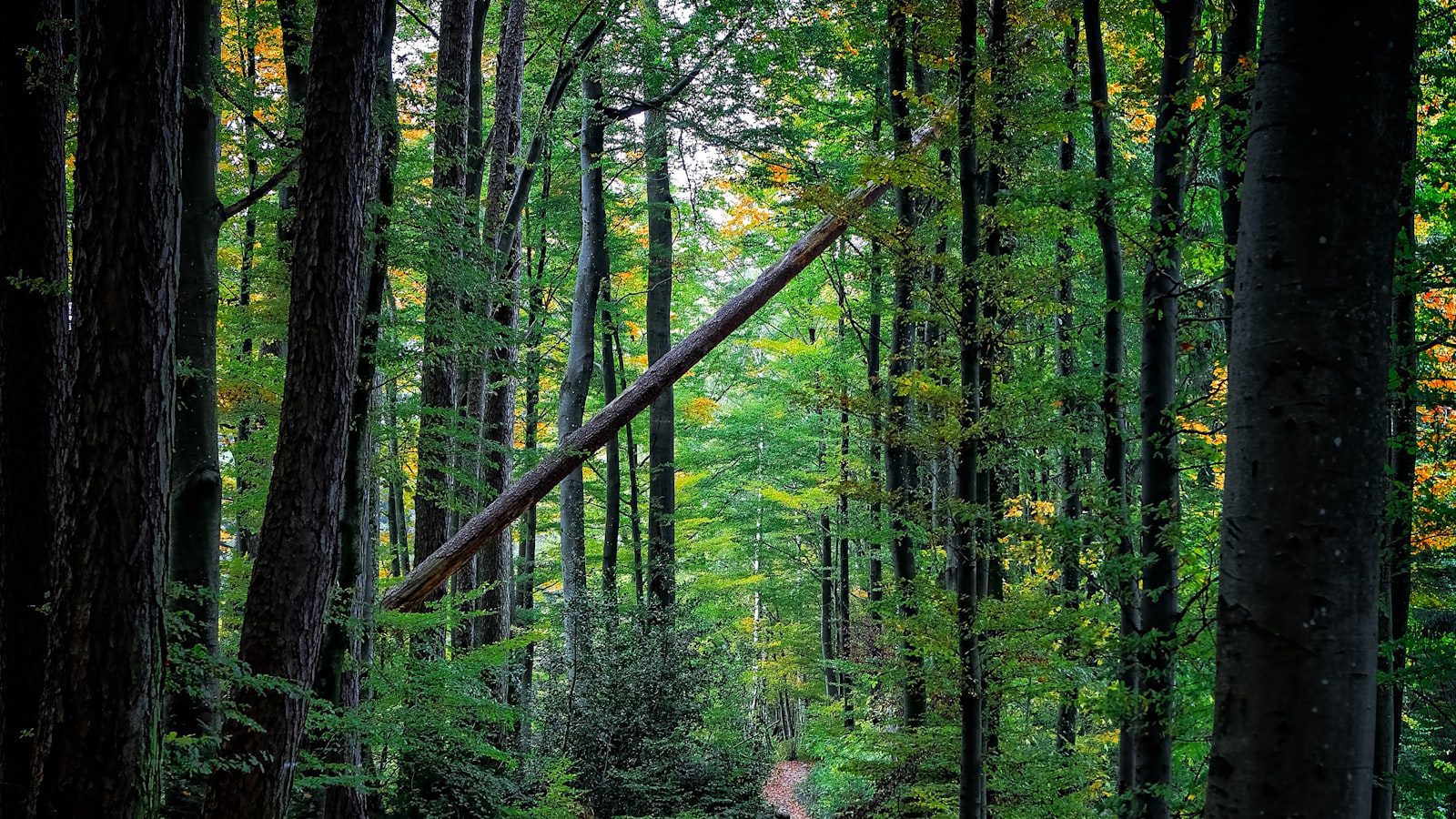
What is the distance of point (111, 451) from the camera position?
3805 millimetres

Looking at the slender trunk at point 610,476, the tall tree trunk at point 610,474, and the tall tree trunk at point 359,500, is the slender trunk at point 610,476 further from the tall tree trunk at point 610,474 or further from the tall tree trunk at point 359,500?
the tall tree trunk at point 359,500

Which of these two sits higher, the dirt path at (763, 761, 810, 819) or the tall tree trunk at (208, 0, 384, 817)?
the tall tree trunk at (208, 0, 384, 817)

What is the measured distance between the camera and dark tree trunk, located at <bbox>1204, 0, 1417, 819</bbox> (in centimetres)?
188

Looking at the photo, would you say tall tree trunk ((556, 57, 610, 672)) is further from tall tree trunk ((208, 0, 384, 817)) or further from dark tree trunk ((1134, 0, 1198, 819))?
dark tree trunk ((1134, 0, 1198, 819))

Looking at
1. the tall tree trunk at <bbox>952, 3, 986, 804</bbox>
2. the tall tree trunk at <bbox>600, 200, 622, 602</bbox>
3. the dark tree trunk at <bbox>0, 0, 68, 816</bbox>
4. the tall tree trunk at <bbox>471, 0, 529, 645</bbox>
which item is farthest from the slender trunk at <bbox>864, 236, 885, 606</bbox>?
the dark tree trunk at <bbox>0, 0, 68, 816</bbox>

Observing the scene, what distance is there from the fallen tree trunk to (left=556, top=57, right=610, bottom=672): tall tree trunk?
302cm

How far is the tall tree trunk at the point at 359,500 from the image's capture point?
5676 millimetres

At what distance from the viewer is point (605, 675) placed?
10.4 meters

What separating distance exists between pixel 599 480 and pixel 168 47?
17.5 meters

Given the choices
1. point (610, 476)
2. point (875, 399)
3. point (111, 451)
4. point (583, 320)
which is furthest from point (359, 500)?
point (610, 476)

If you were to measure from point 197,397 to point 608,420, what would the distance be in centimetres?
461

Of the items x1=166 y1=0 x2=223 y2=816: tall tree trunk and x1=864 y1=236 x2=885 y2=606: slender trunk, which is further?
x1=864 y1=236 x2=885 y2=606: slender trunk

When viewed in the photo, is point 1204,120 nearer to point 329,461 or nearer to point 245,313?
point 329,461

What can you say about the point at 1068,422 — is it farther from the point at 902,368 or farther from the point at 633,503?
the point at 633,503
